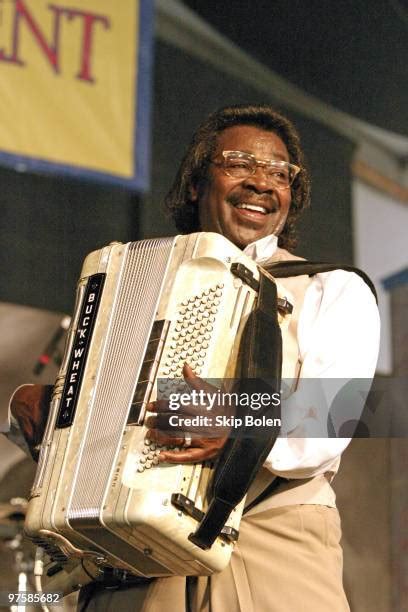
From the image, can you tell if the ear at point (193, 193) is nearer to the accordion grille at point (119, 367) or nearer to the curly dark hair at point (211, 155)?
the curly dark hair at point (211, 155)

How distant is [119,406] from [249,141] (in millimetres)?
870

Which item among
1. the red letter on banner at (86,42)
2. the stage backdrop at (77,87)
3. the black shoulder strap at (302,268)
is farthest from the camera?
the red letter on banner at (86,42)

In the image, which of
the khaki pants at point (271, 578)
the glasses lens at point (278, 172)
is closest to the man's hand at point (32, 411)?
the khaki pants at point (271, 578)

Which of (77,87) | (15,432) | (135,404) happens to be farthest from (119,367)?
(77,87)

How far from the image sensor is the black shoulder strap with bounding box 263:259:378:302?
101 inches

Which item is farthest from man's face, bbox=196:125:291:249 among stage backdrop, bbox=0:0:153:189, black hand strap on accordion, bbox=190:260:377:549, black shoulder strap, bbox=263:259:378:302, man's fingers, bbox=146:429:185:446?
stage backdrop, bbox=0:0:153:189

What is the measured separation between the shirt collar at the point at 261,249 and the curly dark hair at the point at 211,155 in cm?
17

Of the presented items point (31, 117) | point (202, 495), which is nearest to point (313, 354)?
point (202, 495)

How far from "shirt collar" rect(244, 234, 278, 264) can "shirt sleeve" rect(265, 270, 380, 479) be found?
0.19 m

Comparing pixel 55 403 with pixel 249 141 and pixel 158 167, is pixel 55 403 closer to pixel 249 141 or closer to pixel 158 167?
pixel 249 141

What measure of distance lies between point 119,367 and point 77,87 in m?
2.59

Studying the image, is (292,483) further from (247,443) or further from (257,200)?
(257,200)

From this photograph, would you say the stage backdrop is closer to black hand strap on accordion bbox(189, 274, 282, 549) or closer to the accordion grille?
the accordion grille

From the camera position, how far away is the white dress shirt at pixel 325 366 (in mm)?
2320
